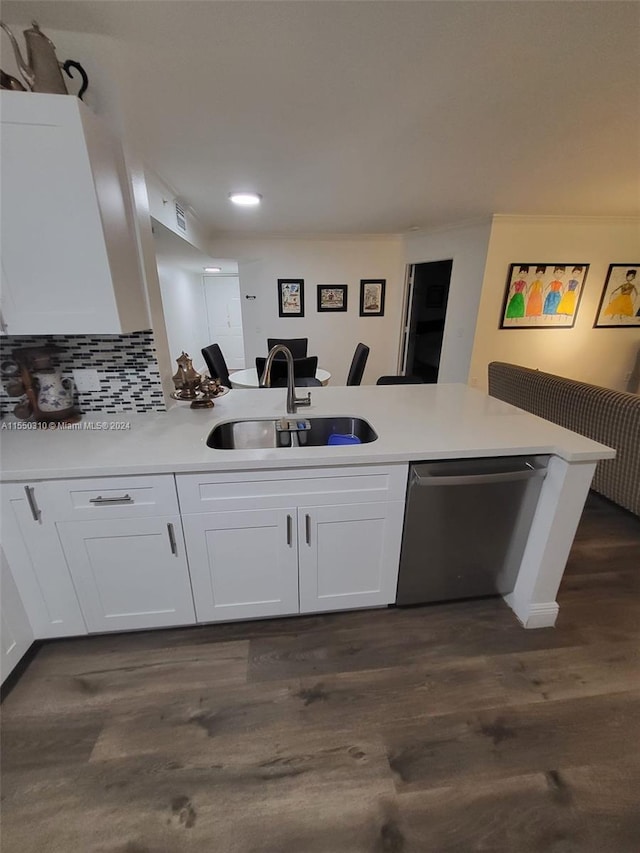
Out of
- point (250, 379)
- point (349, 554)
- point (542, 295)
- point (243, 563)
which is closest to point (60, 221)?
point (243, 563)

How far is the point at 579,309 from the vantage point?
13.7 feet

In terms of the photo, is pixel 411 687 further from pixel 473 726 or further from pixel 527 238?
pixel 527 238

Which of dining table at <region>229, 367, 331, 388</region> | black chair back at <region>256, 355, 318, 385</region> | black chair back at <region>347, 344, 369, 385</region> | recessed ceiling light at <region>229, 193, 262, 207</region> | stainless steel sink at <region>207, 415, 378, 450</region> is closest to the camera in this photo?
stainless steel sink at <region>207, 415, 378, 450</region>

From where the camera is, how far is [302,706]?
124cm

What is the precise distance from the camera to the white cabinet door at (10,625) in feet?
4.13

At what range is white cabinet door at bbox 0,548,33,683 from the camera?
126 centimetres

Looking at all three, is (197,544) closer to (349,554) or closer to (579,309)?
(349,554)

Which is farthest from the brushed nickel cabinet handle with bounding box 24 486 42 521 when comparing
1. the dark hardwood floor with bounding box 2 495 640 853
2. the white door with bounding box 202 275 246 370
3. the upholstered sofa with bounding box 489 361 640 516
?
the white door with bounding box 202 275 246 370

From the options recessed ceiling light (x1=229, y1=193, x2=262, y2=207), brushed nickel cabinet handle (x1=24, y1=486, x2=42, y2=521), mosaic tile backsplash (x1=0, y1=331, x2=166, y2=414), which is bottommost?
brushed nickel cabinet handle (x1=24, y1=486, x2=42, y2=521)

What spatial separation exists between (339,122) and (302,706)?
2789mm

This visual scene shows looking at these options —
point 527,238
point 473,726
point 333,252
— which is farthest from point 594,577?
point 333,252

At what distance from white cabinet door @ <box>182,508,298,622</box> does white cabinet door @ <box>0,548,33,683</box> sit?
69 centimetres

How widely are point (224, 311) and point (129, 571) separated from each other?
7.15 meters

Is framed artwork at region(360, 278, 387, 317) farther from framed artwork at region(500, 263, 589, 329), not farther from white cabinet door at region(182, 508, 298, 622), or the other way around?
white cabinet door at region(182, 508, 298, 622)
